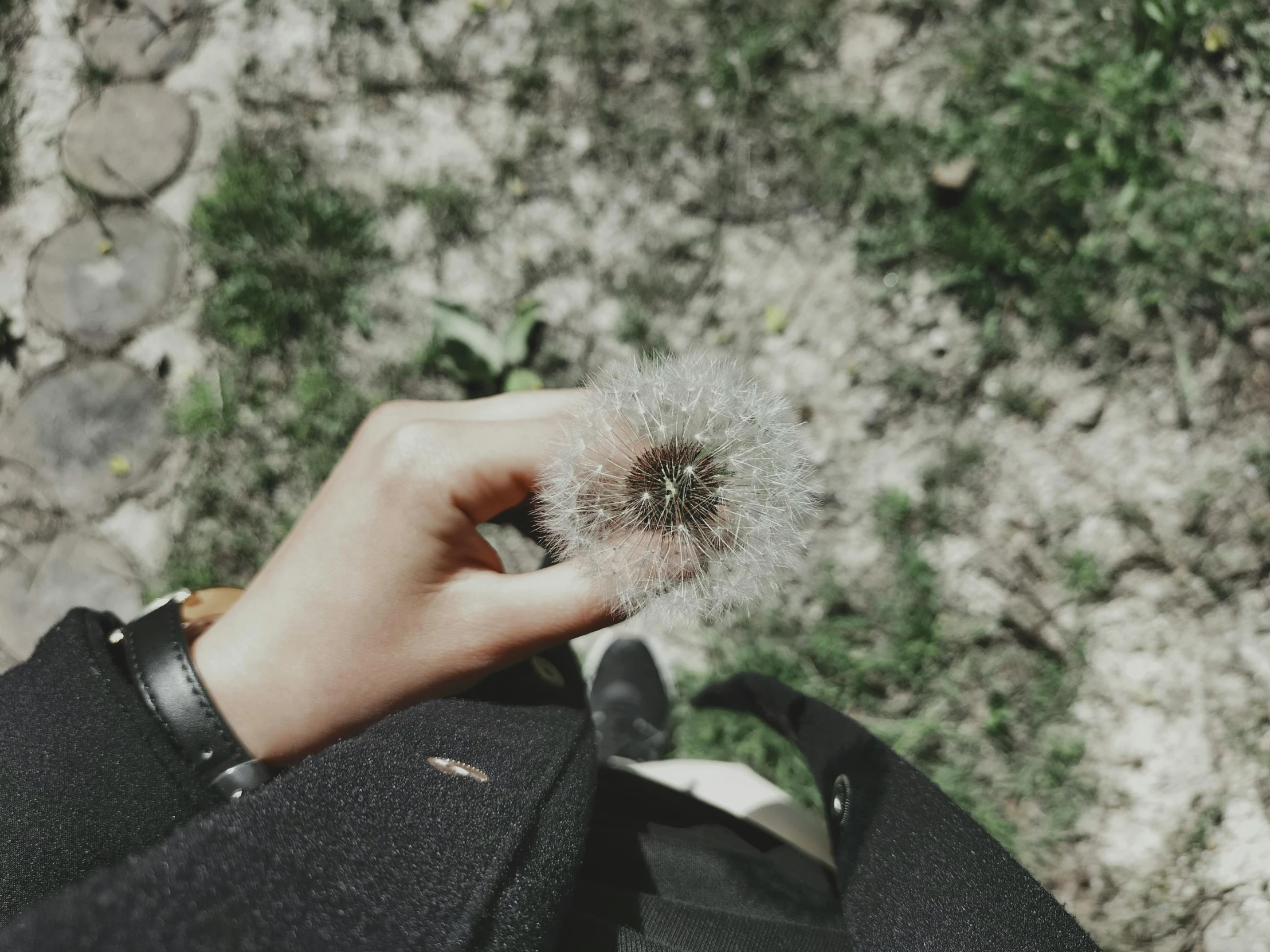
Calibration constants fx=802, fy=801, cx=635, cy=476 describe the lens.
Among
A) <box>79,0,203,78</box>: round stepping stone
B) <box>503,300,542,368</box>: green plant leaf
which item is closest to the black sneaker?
<box>503,300,542,368</box>: green plant leaf

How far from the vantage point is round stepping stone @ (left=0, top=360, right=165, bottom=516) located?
2.85 metres

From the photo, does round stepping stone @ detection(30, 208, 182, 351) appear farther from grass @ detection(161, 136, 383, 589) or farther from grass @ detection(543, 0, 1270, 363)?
grass @ detection(543, 0, 1270, 363)

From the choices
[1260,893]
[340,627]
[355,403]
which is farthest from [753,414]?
[1260,893]

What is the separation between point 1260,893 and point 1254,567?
3.37 feet

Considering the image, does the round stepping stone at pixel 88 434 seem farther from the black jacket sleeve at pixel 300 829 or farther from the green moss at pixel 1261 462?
the green moss at pixel 1261 462

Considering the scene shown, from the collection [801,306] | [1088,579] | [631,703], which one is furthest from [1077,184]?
[631,703]

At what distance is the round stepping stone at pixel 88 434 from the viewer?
9.36ft

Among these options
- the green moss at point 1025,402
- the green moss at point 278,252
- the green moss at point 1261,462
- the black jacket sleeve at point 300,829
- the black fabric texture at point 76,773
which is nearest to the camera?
the black jacket sleeve at point 300,829

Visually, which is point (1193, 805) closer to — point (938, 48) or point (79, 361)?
point (938, 48)

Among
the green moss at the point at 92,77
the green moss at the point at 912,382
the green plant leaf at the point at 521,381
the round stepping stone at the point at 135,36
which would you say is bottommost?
the green moss at the point at 912,382

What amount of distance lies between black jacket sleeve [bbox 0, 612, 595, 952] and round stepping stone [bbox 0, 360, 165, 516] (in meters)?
1.52

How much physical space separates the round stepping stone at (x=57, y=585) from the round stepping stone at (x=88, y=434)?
0.15m

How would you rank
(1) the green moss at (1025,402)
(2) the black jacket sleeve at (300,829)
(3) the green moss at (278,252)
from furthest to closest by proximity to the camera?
(3) the green moss at (278,252) → (1) the green moss at (1025,402) → (2) the black jacket sleeve at (300,829)

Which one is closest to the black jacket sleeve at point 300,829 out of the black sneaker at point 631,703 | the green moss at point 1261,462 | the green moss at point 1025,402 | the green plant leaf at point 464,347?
the black sneaker at point 631,703
